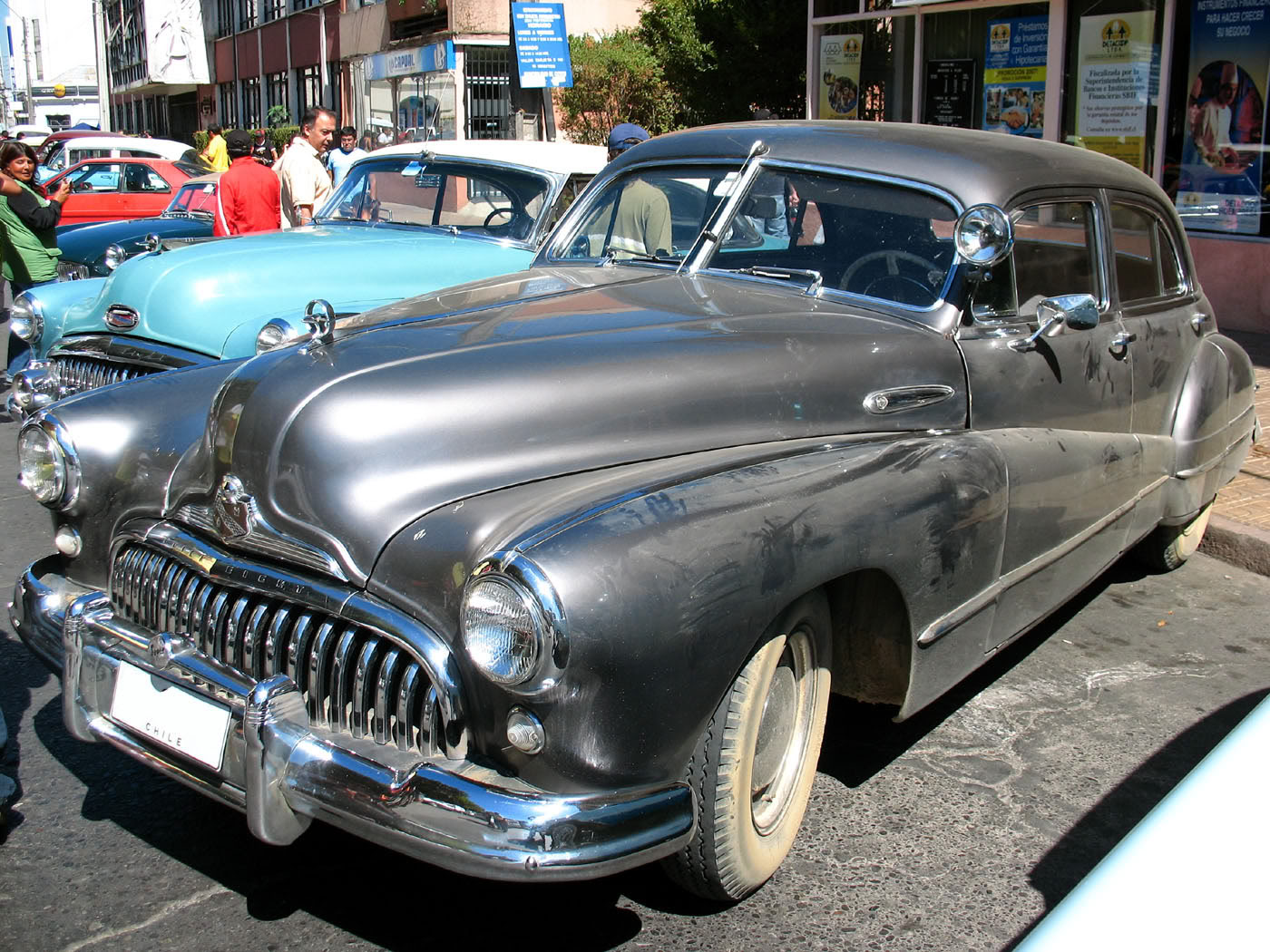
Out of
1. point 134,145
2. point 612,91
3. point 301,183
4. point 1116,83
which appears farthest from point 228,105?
point 1116,83

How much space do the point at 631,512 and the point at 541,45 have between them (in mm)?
11382

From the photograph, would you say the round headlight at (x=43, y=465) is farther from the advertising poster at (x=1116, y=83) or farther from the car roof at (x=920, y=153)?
the advertising poster at (x=1116, y=83)

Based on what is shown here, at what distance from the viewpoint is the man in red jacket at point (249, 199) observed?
8.49m

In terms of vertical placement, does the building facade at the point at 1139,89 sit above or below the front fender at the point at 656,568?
above

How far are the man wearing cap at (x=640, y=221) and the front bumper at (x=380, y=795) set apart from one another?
209cm

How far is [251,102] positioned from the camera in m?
36.6

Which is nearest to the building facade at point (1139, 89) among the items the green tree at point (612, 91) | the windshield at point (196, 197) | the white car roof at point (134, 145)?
the windshield at point (196, 197)

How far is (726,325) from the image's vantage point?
3135mm

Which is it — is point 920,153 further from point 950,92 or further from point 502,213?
point 950,92

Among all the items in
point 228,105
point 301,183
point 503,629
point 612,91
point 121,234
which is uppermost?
point 228,105

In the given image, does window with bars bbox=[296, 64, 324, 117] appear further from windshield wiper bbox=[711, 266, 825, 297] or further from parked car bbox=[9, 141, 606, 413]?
windshield wiper bbox=[711, 266, 825, 297]

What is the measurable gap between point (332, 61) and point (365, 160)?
937 inches

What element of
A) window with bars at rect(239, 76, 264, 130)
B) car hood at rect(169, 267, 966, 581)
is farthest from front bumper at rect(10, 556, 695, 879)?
window with bars at rect(239, 76, 264, 130)

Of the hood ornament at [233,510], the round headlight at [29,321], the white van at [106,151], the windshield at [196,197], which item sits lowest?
the hood ornament at [233,510]
